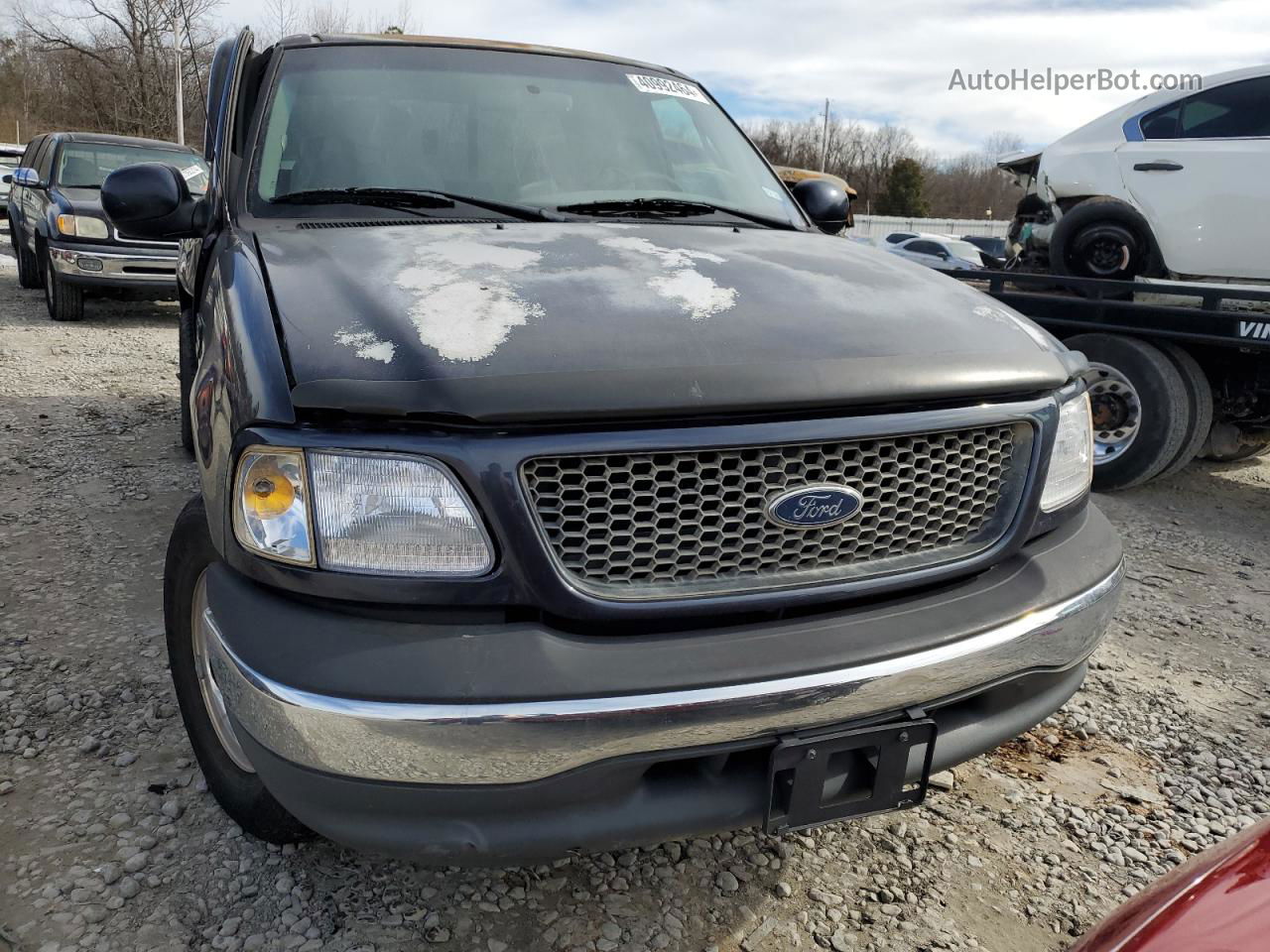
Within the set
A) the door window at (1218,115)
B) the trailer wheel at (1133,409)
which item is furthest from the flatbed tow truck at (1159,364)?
the door window at (1218,115)

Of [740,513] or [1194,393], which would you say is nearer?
[740,513]

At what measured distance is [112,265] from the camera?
→ 351 inches

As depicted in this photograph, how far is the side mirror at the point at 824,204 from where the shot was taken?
139 inches

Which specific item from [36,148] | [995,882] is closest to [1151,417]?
[995,882]

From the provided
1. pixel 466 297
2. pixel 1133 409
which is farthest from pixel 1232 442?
pixel 466 297

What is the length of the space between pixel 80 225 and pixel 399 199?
7.65m

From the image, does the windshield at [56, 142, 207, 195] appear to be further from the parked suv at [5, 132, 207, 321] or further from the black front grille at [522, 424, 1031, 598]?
the black front grille at [522, 424, 1031, 598]

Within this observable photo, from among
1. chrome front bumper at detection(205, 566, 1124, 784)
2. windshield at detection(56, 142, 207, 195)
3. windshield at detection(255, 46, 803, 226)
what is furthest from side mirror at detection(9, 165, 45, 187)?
chrome front bumper at detection(205, 566, 1124, 784)

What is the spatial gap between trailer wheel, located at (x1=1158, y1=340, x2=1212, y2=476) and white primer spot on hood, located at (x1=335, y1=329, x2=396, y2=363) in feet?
15.2

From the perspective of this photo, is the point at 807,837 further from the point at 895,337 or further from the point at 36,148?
the point at 36,148

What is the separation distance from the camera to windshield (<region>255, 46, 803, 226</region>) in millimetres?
2715

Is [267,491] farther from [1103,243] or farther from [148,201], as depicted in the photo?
[1103,243]

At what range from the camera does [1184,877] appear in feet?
4.23

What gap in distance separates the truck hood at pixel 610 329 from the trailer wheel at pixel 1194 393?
10.7 ft
